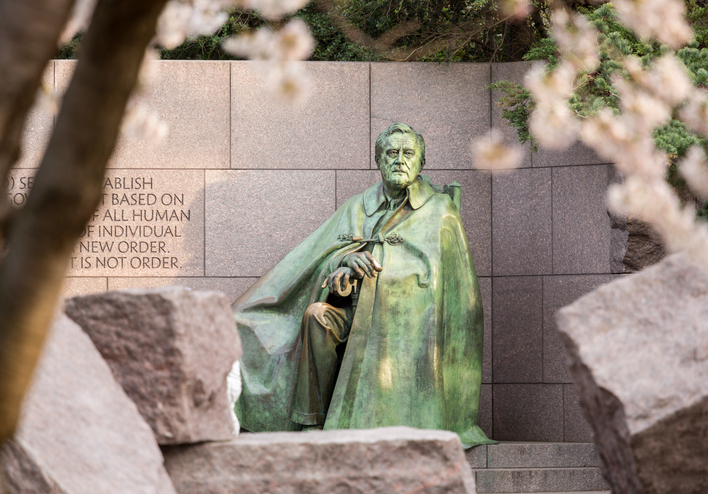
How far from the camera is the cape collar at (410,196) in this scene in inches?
254

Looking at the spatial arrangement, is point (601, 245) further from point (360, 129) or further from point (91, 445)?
point (91, 445)

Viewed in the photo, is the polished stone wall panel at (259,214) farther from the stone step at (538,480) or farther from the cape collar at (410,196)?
the stone step at (538,480)

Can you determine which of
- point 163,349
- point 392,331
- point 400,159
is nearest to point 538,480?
point 392,331

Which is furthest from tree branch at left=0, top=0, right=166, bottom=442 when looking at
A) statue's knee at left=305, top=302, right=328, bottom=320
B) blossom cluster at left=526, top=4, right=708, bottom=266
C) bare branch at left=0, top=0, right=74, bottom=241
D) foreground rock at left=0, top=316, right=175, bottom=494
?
statue's knee at left=305, top=302, right=328, bottom=320

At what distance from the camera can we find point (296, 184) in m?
8.05

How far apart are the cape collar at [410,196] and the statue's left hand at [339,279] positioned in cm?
70

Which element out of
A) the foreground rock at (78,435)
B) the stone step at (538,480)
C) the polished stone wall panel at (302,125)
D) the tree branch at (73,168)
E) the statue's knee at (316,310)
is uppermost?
the polished stone wall panel at (302,125)

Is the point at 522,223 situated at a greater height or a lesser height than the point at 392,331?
greater

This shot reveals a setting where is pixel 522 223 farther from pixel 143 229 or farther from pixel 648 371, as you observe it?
pixel 648 371

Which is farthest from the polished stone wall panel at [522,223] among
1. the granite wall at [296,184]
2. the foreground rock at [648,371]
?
the foreground rock at [648,371]

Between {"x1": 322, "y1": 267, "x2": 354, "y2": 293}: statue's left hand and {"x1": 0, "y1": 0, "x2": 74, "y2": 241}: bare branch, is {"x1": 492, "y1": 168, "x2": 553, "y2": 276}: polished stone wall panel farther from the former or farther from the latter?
{"x1": 0, "y1": 0, "x2": 74, "y2": 241}: bare branch

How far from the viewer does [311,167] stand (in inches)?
319

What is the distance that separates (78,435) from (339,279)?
297 cm

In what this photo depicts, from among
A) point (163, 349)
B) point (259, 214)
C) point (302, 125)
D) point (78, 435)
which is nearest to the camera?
point (78, 435)
